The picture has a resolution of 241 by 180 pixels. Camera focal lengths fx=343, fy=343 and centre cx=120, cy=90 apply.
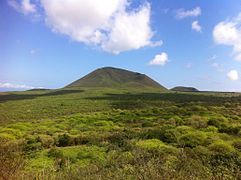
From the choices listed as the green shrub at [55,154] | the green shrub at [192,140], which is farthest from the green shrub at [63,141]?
the green shrub at [192,140]

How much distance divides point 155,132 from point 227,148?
7419mm

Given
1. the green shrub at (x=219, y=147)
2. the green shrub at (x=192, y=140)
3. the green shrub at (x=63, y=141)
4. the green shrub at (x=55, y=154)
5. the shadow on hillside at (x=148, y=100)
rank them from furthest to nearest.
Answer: the shadow on hillside at (x=148, y=100), the green shrub at (x=63, y=141), the green shrub at (x=192, y=140), the green shrub at (x=55, y=154), the green shrub at (x=219, y=147)

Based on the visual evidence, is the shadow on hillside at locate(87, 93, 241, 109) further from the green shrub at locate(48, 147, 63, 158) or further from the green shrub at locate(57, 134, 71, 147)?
the green shrub at locate(48, 147, 63, 158)

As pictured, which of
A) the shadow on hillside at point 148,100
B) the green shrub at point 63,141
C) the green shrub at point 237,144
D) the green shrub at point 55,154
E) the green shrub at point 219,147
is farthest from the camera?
the shadow on hillside at point 148,100

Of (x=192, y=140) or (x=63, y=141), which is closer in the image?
(x=192, y=140)

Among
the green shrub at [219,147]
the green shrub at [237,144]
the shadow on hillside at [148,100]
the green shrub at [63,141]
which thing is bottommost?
the green shrub at [63,141]

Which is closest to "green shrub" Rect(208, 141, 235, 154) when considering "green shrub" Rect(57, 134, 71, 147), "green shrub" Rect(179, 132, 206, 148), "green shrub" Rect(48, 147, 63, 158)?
"green shrub" Rect(179, 132, 206, 148)

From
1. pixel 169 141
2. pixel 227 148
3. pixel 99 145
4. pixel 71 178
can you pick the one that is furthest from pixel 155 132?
pixel 71 178

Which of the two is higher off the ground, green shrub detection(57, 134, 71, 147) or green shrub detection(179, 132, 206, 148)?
green shrub detection(179, 132, 206, 148)

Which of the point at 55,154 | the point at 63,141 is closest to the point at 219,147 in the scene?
the point at 55,154

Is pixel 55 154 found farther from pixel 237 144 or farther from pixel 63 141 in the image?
pixel 237 144

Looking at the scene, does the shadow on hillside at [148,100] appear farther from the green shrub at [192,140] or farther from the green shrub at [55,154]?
the green shrub at [55,154]

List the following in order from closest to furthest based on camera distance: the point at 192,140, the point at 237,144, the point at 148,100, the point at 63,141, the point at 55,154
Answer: the point at 55,154 < the point at 237,144 < the point at 192,140 < the point at 63,141 < the point at 148,100

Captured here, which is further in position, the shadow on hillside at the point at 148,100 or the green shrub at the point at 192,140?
the shadow on hillside at the point at 148,100
